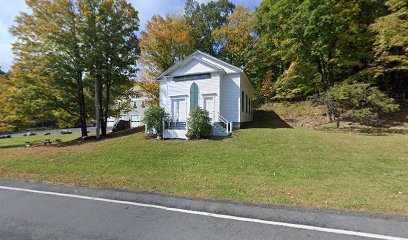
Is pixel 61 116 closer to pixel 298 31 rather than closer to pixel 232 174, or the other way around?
pixel 232 174

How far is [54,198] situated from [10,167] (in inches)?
257

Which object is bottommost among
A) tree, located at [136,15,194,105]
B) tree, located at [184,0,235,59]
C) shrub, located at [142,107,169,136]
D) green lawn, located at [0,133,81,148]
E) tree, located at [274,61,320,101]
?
green lawn, located at [0,133,81,148]

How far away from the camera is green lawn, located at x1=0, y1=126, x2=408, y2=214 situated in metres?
5.34

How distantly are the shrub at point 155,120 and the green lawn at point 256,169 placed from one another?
2.26 m

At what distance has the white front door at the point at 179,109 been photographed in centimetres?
1658

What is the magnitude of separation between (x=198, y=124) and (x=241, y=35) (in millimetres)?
20875

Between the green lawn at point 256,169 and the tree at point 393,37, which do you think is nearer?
the green lawn at point 256,169

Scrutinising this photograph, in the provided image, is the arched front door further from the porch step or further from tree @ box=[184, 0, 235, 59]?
tree @ box=[184, 0, 235, 59]

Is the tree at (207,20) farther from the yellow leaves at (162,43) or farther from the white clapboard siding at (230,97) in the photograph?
the white clapboard siding at (230,97)

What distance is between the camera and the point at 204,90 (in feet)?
52.8

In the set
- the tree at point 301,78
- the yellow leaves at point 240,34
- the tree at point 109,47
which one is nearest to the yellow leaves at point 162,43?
the tree at point 109,47

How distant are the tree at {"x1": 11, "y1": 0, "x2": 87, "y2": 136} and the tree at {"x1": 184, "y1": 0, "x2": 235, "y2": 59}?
768 inches

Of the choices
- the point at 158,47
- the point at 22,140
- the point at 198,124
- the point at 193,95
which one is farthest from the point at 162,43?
the point at 22,140

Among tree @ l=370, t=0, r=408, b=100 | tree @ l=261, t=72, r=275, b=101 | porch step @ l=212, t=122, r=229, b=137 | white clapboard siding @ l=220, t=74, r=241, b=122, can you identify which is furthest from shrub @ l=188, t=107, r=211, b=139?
tree @ l=261, t=72, r=275, b=101
